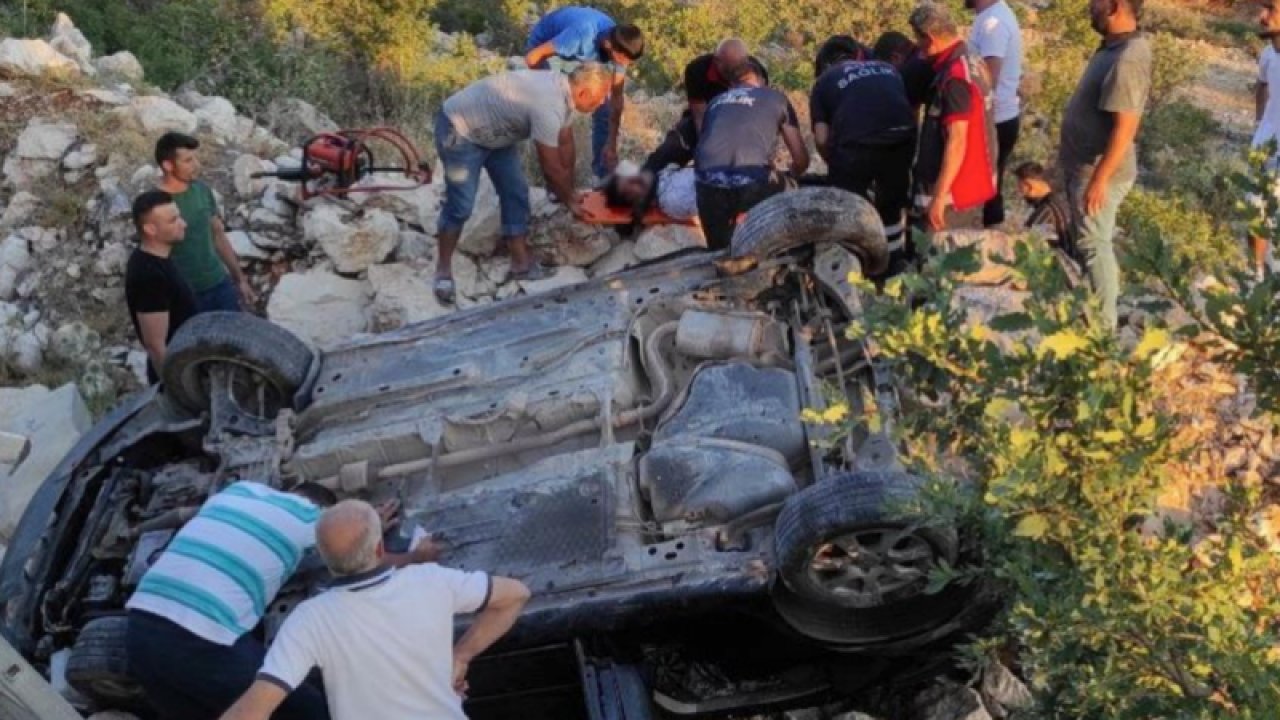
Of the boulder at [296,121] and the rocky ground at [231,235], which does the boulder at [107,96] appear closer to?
the rocky ground at [231,235]

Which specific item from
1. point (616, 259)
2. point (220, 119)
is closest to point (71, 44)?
point (220, 119)

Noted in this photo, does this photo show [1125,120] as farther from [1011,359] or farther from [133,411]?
[133,411]

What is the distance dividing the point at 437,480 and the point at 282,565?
0.88m

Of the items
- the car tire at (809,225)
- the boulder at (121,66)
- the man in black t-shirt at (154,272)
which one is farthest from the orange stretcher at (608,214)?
the boulder at (121,66)

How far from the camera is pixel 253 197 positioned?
354 inches

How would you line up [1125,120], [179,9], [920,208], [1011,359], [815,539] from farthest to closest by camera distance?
1. [179,9]
2. [920,208]
3. [1125,120]
4. [815,539]
5. [1011,359]

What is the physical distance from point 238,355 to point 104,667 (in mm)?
1483

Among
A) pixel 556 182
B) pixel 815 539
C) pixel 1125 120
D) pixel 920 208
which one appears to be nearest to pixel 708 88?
pixel 556 182

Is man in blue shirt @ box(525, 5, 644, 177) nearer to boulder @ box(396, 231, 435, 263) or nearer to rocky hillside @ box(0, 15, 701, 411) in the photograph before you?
rocky hillside @ box(0, 15, 701, 411)

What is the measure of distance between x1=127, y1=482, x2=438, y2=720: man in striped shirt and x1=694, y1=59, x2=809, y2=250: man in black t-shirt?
9.99ft

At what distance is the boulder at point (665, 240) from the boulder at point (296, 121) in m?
3.49

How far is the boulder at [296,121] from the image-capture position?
34.1ft

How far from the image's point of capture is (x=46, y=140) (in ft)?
31.1

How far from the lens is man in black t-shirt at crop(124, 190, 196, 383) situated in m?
6.15
